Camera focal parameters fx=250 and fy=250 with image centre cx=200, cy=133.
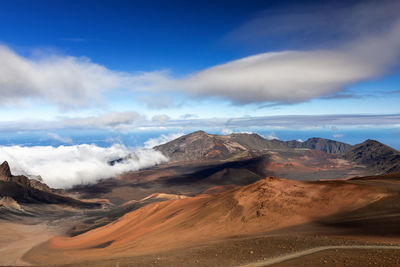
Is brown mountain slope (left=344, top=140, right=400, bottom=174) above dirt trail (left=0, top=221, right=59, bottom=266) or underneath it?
above

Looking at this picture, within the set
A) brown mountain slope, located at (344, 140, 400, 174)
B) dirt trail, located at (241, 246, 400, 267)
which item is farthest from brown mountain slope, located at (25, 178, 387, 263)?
brown mountain slope, located at (344, 140, 400, 174)

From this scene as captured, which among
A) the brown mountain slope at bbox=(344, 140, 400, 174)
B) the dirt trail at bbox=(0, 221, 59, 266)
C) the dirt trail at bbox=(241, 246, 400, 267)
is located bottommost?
the dirt trail at bbox=(0, 221, 59, 266)

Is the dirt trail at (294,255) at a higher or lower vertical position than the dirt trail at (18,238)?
higher

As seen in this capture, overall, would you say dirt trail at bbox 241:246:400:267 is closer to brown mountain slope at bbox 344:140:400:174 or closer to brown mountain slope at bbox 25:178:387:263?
brown mountain slope at bbox 25:178:387:263

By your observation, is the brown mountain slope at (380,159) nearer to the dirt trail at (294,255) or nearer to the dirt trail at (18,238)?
the dirt trail at (294,255)

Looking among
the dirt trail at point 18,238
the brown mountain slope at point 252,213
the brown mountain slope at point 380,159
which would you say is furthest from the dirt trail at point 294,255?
the brown mountain slope at point 380,159

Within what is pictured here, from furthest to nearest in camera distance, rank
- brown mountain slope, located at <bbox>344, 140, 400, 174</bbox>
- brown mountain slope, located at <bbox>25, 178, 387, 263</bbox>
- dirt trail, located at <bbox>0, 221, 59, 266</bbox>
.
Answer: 1. brown mountain slope, located at <bbox>344, 140, 400, 174</bbox>
2. dirt trail, located at <bbox>0, 221, 59, 266</bbox>
3. brown mountain slope, located at <bbox>25, 178, 387, 263</bbox>

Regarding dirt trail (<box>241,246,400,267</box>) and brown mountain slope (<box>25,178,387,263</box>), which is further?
brown mountain slope (<box>25,178,387,263</box>)

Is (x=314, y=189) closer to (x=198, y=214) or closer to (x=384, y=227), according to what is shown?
(x=384, y=227)

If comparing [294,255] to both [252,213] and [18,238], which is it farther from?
[18,238]

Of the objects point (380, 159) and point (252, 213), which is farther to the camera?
point (380, 159)

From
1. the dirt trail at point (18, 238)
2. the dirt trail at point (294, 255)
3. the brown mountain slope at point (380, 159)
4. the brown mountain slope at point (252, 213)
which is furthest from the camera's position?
the brown mountain slope at point (380, 159)

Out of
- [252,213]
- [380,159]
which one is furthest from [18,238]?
[380,159]
